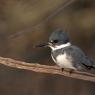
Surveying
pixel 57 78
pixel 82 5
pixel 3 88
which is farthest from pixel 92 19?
pixel 3 88

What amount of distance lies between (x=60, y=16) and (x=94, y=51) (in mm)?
548

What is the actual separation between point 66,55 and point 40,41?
276 cm

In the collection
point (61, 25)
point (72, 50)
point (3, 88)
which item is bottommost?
point (72, 50)

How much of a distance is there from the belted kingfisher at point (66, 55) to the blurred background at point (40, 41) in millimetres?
2632

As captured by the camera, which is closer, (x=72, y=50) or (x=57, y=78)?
(x=72, y=50)

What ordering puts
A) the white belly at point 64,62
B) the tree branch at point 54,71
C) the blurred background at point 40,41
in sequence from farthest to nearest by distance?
the blurred background at point 40,41 → the tree branch at point 54,71 → the white belly at point 64,62

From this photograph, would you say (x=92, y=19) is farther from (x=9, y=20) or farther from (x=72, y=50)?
(x=72, y=50)

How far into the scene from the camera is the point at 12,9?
7660 mm

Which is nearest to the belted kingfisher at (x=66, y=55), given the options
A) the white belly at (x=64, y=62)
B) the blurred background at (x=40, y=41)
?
the white belly at (x=64, y=62)

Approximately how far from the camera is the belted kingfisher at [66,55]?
190 inches

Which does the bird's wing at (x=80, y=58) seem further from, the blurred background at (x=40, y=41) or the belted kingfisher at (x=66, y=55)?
the blurred background at (x=40, y=41)

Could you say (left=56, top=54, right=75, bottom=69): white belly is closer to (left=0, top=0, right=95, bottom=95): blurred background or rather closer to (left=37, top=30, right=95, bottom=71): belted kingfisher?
(left=37, top=30, right=95, bottom=71): belted kingfisher

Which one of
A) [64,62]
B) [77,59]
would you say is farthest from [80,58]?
[64,62]

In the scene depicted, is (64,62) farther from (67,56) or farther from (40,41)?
(40,41)
